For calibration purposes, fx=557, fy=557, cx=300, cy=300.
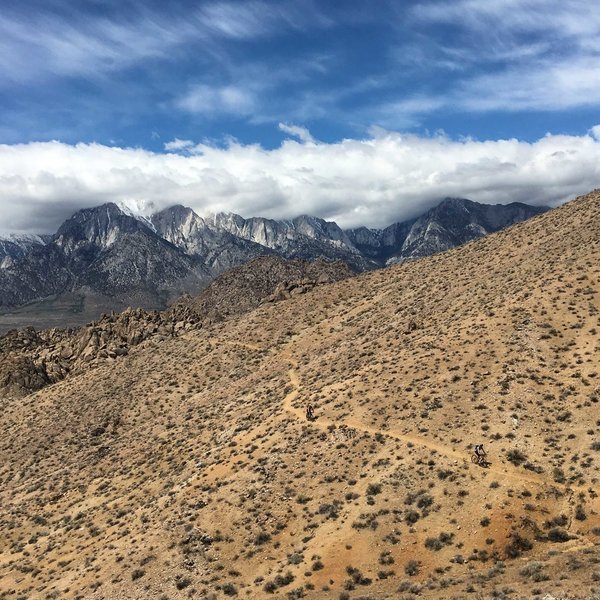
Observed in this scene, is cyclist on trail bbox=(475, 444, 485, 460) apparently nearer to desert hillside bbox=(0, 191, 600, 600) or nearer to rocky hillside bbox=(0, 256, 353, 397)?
desert hillside bbox=(0, 191, 600, 600)

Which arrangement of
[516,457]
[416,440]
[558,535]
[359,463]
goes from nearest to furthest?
[558,535] → [516,457] → [359,463] → [416,440]

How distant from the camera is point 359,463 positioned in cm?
3956

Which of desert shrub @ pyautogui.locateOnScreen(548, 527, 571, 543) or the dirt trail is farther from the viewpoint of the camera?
the dirt trail

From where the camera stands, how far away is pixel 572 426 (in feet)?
124

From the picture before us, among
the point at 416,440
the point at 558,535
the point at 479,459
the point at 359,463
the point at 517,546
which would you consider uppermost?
the point at 416,440

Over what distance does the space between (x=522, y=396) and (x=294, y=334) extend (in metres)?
43.3

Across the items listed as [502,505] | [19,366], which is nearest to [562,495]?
[502,505]

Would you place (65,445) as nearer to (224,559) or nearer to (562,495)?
(224,559)

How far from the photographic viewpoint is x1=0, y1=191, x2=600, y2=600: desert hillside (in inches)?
1197

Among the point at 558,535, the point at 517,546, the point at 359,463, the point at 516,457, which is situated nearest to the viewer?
the point at 517,546

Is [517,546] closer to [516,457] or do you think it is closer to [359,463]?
[516,457]

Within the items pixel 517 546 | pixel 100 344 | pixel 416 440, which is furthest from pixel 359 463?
pixel 100 344

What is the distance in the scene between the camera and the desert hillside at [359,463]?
3041cm

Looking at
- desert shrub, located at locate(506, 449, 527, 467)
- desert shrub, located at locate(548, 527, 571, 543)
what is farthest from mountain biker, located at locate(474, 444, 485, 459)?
desert shrub, located at locate(548, 527, 571, 543)
